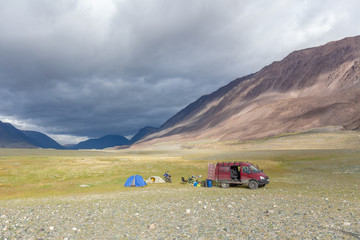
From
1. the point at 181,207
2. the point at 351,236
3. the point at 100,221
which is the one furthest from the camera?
the point at 181,207

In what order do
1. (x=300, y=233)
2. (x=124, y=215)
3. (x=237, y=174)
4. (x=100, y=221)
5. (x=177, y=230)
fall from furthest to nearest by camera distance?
(x=237, y=174)
(x=124, y=215)
(x=100, y=221)
(x=177, y=230)
(x=300, y=233)

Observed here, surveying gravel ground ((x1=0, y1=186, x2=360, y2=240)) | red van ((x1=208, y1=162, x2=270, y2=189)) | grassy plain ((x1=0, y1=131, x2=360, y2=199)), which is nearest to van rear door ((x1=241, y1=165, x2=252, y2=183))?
red van ((x1=208, y1=162, x2=270, y2=189))

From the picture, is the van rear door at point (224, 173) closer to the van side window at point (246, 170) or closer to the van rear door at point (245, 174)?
the van rear door at point (245, 174)

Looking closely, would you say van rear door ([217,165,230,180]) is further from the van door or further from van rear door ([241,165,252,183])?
van rear door ([241,165,252,183])

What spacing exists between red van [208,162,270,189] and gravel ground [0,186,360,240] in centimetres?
693

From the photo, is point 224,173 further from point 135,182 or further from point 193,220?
point 193,220

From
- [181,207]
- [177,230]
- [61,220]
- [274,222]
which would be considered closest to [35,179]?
[61,220]

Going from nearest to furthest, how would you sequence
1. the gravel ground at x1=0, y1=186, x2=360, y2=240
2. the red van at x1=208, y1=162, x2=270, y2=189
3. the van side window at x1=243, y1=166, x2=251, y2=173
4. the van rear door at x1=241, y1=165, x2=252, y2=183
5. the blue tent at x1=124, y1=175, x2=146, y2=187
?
the gravel ground at x1=0, y1=186, x2=360, y2=240, the red van at x1=208, y1=162, x2=270, y2=189, the van rear door at x1=241, y1=165, x2=252, y2=183, the van side window at x1=243, y1=166, x2=251, y2=173, the blue tent at x1=124, y1=175, x2=146, y2=187

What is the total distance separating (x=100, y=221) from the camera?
13.8 m

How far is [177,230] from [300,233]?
5.27 metres

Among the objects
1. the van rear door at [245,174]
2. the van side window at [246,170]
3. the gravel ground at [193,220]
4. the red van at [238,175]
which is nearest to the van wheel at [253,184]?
the red van at [238,175]

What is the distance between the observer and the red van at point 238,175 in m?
25.2

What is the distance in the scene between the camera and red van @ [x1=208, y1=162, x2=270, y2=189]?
25.2 meters

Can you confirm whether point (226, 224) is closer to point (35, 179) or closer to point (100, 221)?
point (100, 221)
